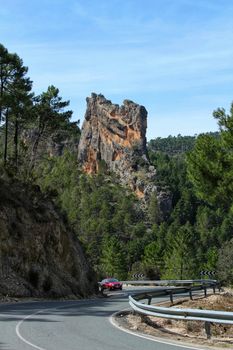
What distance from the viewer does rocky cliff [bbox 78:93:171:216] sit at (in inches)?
6270

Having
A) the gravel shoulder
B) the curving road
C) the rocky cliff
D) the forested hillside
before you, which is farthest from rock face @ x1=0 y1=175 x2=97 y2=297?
the rocky cliff

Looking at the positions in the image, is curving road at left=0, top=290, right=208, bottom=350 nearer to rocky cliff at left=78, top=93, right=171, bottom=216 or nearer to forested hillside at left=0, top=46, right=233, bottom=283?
forested hillside at left=0, top=46, right=233, bottom=283

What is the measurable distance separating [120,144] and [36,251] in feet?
440

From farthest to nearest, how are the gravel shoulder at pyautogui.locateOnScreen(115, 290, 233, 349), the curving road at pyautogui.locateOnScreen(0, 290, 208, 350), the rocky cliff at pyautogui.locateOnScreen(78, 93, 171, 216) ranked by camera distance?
the rocky cliff at pyautogui.locateOnScreen(78, 93, 171, 216) < the gravel shoulder at pyautogui.locateOnScreen(115, 290, 233, 349) < the curving road at pyautogui.locateOnScreen(0, 290, 208, 350)

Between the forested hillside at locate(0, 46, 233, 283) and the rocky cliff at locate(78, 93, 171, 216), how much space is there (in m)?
2.58

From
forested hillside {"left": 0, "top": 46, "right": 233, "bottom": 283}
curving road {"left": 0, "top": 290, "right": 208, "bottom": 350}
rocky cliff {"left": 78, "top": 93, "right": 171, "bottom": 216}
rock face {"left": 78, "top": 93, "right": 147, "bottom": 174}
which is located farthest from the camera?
rock face {"left": 78, "top": 93, "right": 147, "bottom": 174}

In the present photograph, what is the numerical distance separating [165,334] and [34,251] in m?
19.2

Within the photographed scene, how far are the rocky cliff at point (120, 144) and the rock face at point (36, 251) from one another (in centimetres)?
11723

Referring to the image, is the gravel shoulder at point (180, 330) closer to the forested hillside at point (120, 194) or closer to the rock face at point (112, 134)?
the forested hillside at point (120, 194)

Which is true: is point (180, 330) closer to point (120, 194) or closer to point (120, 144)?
point (120, 194)

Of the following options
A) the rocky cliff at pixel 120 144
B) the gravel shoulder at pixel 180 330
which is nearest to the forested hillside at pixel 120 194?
the rocky cliff at pixel 120 144

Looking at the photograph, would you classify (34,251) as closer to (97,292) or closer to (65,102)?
(97,292)

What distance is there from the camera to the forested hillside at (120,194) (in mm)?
26734

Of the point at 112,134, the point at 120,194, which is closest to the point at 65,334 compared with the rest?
the point at 120,194
